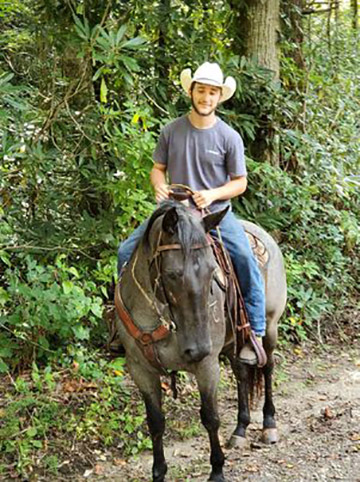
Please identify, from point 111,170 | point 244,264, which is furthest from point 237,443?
point 111,170

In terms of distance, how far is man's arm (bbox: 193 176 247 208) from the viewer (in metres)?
4.30

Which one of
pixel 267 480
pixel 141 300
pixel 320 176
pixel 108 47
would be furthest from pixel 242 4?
pixel 267 480

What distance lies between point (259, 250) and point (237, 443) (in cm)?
164

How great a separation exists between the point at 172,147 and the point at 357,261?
5311 mm

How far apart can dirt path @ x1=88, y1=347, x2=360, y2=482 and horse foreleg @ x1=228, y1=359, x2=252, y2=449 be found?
0.32 feet

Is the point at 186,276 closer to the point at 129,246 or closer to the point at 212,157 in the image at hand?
the point at 129,246

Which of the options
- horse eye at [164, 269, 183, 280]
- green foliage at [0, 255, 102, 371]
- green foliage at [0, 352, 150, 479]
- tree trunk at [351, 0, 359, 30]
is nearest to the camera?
horse eye at [164, 269, 183, 280]

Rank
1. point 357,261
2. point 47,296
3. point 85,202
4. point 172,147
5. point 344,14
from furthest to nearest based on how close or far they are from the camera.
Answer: point 344,14 → point 357,261 → point 85,202 → point 47,296 → point 172,147

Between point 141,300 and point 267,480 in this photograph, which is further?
point 267,480

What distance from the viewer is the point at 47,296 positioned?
566 cm

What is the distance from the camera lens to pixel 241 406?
220 inches

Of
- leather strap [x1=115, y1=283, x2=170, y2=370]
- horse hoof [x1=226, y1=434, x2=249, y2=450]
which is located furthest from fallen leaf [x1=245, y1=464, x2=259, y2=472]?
leather strap [x1=115, y1=283, x2=170, y2=370]

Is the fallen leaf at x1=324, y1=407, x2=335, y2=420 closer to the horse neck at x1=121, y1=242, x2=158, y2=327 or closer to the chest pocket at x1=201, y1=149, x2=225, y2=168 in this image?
the horse neck at x1=121, y1=242, x2=158, y2=327

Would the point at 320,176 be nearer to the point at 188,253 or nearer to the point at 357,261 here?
the point at 357,261
